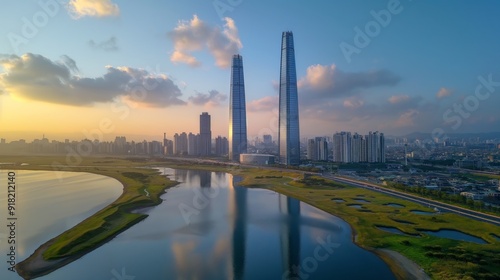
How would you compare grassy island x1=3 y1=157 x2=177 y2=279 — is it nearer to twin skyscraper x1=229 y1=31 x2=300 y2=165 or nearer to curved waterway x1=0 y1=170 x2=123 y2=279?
curved waterway x1=0 y1=170 x2=123 y2=279

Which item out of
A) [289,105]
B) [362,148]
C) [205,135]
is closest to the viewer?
[289,105]

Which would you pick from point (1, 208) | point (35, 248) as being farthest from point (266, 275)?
point (1, 208)

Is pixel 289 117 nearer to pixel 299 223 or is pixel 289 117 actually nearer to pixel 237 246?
pixel 299 223

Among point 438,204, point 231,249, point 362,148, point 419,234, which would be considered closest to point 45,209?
point 231,249

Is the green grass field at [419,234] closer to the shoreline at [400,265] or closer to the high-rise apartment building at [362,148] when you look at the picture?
the shoreline at [400,265]

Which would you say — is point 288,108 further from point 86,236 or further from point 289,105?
point 86,236

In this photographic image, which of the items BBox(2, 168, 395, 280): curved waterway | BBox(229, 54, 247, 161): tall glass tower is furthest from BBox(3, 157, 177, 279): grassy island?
BBox(229, 54, 247, 161): tall glass tower
